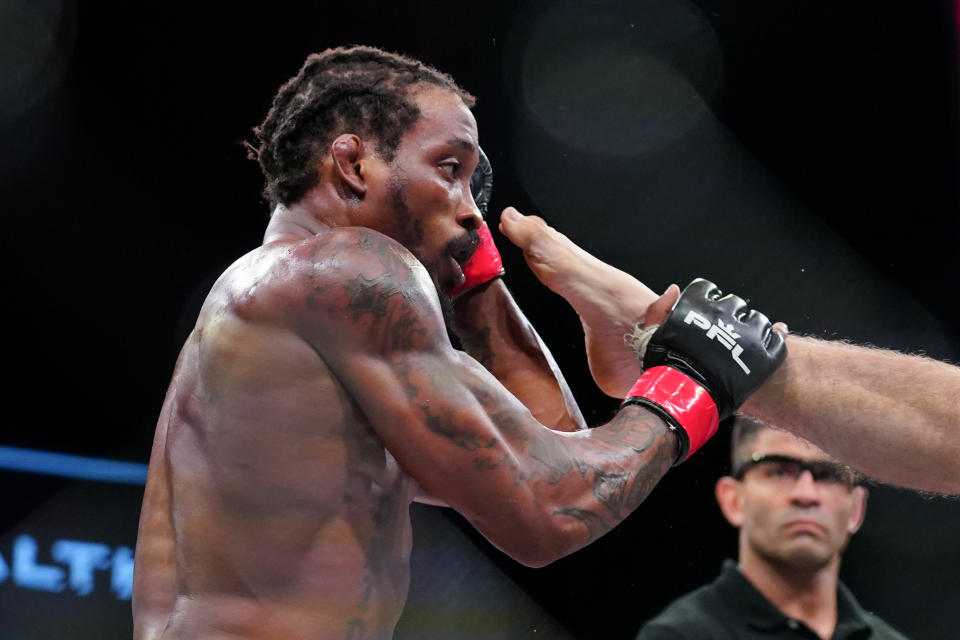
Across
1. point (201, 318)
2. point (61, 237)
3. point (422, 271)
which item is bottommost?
point (61, 237)

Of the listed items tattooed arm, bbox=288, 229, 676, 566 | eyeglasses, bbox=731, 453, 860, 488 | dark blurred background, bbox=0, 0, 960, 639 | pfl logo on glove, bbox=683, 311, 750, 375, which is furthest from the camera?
dark blurred background, bbox=0, 0, 960, 639

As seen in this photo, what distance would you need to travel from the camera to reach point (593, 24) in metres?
4.24

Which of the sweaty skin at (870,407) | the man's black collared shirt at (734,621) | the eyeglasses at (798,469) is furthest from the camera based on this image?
the eyeglasses at (798,469)

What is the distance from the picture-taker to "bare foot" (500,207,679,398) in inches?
90.0

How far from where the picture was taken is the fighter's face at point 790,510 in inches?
100

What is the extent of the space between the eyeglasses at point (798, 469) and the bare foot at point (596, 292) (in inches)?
20.8

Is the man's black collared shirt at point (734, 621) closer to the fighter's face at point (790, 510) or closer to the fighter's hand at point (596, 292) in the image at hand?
the fighter's face at point (790, 510)

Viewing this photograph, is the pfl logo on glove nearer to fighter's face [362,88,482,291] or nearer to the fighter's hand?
fighter's face [362,88,482,291]

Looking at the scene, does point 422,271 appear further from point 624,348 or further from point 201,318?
point 624,348

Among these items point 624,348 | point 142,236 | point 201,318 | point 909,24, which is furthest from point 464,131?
point 909,24

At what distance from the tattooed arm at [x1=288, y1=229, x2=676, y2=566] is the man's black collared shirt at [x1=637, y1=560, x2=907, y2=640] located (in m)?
1.24

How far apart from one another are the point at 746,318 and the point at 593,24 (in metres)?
2.74

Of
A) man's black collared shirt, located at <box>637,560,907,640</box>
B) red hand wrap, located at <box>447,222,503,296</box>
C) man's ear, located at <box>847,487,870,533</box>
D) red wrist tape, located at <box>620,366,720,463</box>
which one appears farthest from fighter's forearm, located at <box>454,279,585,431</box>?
man's ear, located at <box>847,487,870,533</box>

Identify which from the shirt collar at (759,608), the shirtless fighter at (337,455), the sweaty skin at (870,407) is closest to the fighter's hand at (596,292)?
the sweaty skin at (870,407)
